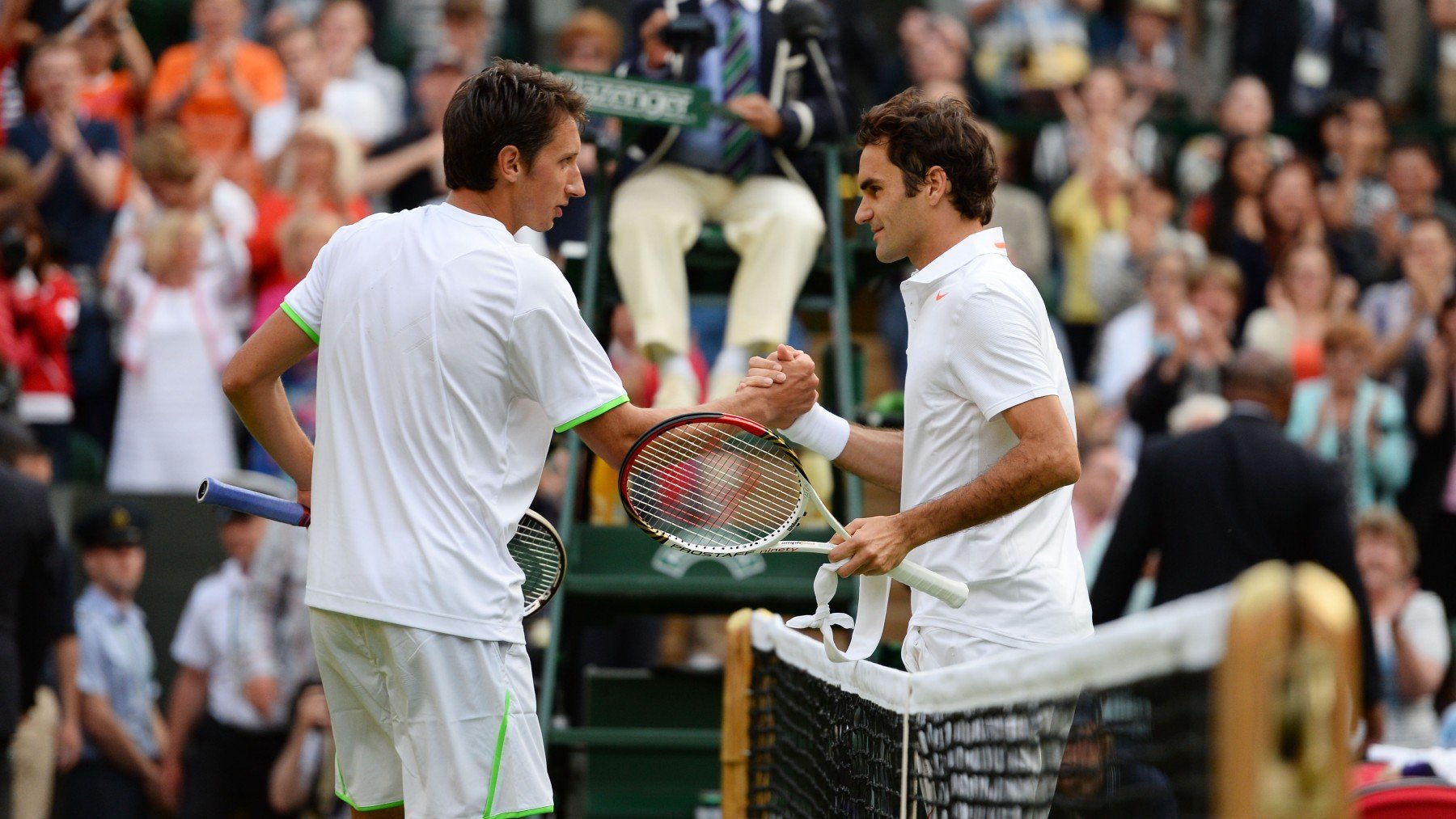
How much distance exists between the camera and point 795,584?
6.17 m

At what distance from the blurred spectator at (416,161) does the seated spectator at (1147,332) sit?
379 centimetres

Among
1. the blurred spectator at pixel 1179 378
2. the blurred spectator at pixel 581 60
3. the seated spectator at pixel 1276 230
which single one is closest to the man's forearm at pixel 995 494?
the blurred spectator at pixel 581 60

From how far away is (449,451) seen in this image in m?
3.67

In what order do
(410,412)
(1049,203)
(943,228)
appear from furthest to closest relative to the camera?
(1049,203) < (943,228) < (410,412)

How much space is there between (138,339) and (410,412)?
5.82 meters

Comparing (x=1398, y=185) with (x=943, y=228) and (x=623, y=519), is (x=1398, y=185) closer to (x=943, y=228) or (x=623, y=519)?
(x=623, y=519)

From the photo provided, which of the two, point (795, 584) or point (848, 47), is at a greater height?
point (848, 47)

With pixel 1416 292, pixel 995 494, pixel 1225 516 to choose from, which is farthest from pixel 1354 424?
pixel 995 494

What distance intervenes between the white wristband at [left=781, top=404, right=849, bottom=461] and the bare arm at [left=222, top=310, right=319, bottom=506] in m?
1.10

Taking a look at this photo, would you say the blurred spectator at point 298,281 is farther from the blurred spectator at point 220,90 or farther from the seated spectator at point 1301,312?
the seated spectator at point 1301,312

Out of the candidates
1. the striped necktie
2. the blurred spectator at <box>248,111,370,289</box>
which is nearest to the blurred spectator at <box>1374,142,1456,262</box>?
the striped necktie

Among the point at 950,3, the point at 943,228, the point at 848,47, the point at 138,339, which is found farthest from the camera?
the point at 950,3

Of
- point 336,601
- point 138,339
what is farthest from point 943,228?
point 138,339

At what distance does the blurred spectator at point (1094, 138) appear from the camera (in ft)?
37.4
